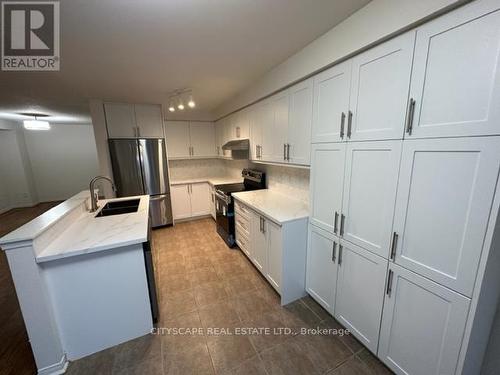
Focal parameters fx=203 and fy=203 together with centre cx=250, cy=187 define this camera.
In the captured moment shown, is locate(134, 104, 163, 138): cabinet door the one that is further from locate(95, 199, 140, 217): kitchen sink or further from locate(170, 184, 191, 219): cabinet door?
locate(95, 199, 140, 217): kitchen sink

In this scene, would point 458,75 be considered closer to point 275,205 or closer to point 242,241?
point 275,205

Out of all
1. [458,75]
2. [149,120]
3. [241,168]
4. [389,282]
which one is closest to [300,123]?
[458,75]

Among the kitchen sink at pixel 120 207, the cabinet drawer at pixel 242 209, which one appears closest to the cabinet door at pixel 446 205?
the cabinet drawer at pixel 242 209

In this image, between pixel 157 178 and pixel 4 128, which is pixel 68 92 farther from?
pixel 4 128

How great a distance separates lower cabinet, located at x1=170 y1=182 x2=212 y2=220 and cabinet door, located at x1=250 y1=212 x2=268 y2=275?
2303mm

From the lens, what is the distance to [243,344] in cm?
167

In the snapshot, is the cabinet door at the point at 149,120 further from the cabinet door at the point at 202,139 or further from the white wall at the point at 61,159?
the white wall at the point at 61,159

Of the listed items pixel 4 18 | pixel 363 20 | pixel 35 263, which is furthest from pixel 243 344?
pixel 4 18

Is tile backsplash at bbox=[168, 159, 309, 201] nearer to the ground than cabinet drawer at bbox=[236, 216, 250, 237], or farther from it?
farther from it

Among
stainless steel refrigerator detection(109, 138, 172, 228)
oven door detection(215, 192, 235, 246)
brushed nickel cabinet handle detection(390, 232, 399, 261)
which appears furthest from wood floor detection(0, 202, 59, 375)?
brushed nickel cabinet handle detection(390, 232, 399, 261)

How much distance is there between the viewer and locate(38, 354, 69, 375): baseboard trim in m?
1.42

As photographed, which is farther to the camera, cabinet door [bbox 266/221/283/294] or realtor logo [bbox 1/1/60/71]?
cabinet door [bbox 266/221/283/294]

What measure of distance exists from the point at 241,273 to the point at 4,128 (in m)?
6.77

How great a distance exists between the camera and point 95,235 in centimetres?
164
